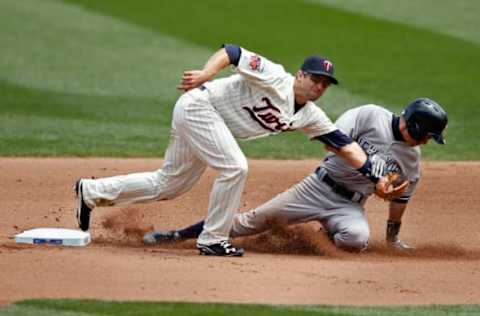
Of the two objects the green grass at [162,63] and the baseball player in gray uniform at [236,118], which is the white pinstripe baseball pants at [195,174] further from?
the green grass at [162,63]

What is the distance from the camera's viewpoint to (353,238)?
8.59 m

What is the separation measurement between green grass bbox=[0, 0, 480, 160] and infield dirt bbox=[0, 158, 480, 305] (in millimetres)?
1600

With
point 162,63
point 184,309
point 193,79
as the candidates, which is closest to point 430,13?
point 162,63

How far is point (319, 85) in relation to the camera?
7957 mm

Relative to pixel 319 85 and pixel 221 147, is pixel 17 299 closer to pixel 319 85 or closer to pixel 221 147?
pixel 221 147

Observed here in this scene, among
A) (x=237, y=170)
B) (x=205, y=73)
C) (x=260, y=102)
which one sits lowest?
(x=237, y=170)

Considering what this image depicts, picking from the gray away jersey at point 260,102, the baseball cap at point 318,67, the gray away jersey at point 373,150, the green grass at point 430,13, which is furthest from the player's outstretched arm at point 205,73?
the green grass at point 430,13

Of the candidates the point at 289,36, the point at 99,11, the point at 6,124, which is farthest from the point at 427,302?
the point at 99,11

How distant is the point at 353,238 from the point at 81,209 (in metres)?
2.00

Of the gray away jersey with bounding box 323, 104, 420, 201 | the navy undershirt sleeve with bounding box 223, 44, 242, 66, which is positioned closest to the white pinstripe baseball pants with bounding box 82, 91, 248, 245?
the navy undershirt sleeve with bounding box 223, 44, 242, 66

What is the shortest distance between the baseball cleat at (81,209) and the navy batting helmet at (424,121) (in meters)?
2.40

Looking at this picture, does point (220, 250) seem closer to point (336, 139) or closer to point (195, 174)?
point (195, 174)

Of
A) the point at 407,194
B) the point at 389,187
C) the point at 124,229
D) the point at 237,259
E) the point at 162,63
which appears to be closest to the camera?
the point at 237,259

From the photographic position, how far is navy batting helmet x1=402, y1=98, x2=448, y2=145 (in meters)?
8.34
